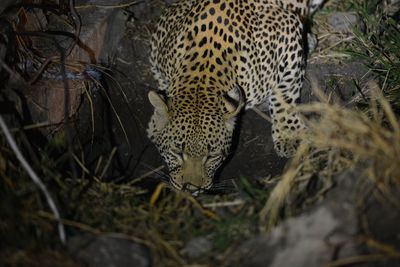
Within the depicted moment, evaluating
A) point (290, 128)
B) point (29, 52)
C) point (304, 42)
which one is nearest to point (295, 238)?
point (290, 128)

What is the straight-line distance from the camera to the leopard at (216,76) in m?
6.61

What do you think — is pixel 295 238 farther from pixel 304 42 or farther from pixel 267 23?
pixel 304 42

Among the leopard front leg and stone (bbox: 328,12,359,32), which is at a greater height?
stone (bbox: 328,12,359,32)

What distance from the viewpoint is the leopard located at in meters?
6.61

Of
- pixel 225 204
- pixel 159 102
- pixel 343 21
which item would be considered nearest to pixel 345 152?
pixel 225 204

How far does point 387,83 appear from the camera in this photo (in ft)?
26.0

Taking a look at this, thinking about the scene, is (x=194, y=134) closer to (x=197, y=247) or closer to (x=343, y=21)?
(x=197, y=247)

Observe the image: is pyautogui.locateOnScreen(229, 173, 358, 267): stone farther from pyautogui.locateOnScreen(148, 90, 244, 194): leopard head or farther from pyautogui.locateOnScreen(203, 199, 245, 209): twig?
pyautogui.locateOnScreen(148, 90, 244, 194): leopard head


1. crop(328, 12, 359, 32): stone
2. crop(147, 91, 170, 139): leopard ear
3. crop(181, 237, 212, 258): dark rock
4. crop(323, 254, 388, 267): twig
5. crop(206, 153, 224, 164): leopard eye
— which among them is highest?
crop(328, 12, 359, 32): stone

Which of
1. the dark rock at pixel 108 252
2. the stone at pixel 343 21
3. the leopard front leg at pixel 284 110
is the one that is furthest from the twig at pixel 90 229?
the stone at pixel 343 21

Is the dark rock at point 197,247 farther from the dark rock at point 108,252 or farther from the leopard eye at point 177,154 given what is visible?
the leopard eye at point 177,154

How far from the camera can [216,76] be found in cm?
691

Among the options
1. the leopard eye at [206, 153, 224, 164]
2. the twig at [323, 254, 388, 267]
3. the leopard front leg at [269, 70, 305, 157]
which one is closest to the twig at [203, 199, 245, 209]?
the leopard eye at [206, 153, 224, 164]

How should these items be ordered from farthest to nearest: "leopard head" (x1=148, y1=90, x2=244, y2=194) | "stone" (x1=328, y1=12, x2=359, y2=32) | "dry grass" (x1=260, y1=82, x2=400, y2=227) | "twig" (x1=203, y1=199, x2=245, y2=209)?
"stone" (x1=328, y1=12, x2=359, y2=32)
"leopard head" (x1=148, y1=90, x2=244, y2=194)
"twig" (x1=203, y1=199, x2=245, y2=209)
"dry grass" (x1=260, y1=82, x2=400, y2=227)
